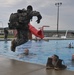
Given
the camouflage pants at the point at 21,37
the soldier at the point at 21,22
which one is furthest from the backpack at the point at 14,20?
the camouflage pants at the point at 21,37

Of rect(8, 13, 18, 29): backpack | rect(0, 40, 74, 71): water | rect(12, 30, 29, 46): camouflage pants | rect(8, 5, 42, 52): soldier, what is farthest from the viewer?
rect(0, 40, 74, 71): water

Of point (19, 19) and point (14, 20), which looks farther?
point (14, 20)

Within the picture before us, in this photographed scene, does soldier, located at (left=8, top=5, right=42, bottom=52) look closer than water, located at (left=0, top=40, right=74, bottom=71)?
Yes

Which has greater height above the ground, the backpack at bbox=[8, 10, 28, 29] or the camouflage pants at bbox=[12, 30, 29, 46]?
the backpack at bbox=[8, 10, 28, 29]

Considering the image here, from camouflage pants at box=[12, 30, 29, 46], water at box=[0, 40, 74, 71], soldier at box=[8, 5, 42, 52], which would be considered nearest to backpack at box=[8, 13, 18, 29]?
soldier at box=[8, 5, 42, 52]

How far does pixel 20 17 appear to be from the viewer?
8.22 metres

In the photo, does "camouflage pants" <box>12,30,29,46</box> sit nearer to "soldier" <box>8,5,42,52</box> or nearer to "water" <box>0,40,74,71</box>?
"soldier" <box>8,5,42,52</box>

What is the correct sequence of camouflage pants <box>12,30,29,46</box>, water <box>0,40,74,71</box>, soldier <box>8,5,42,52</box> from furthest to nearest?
water <box>0,40,74,71</box>, camouflage pants <box>12,30,29,46</box>, soldier <box>8,5,42,52</box>

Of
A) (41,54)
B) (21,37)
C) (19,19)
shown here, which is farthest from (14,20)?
(41,54)

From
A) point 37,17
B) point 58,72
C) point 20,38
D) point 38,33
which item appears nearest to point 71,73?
point 58,72

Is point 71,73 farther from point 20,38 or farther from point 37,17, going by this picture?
point 20,38

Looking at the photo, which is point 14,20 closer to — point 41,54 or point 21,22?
point 21,22

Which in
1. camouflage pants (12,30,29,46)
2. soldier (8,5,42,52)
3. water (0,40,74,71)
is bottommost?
water (0,40,74,71)

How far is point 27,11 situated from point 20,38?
47.0 inches
